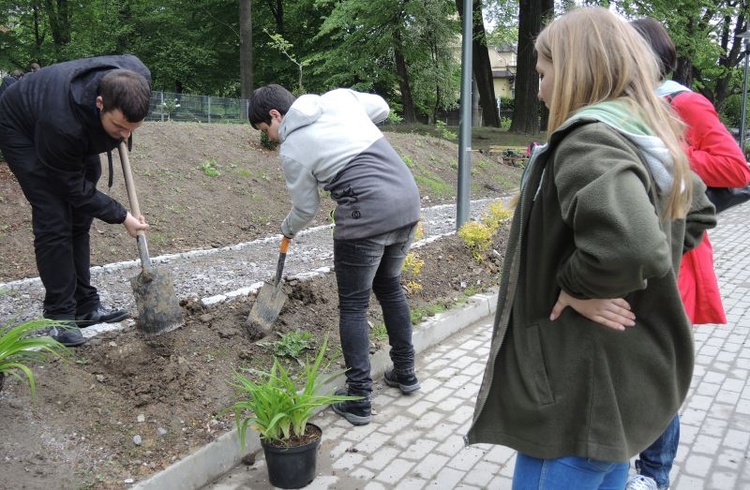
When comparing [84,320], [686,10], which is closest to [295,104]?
[84,320]

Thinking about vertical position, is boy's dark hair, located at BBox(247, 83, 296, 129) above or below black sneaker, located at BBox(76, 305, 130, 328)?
above

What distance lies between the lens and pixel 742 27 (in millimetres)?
27688

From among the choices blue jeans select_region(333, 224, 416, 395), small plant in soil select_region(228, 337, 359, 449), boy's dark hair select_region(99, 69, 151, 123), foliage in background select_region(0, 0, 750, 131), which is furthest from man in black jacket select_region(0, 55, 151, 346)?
foliage in background select_region(0, 0, 750, 131)

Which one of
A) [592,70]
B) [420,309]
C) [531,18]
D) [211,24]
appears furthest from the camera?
[211,24]

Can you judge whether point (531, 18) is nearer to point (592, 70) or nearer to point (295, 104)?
point (295, 104)

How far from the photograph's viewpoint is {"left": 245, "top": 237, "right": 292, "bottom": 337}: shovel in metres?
4.23

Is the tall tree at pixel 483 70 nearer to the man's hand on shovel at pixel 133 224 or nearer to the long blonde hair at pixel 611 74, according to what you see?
the man's hand on shovel at pixel 133 224

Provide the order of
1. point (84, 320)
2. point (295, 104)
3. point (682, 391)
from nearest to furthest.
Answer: point (682, 391), point (295, 104), point (84, 320)

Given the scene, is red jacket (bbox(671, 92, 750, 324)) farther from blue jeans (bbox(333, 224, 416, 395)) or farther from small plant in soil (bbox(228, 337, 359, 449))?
small plant in soil (bbox(228, 337, 359, 449))

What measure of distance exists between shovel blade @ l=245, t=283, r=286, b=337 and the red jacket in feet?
8.19

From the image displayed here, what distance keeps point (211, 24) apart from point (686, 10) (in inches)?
797

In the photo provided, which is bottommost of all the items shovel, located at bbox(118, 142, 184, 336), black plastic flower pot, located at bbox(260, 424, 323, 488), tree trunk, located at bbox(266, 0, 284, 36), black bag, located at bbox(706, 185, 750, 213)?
black plastic flower pot, located at bbox(260, 424, 323, 488)

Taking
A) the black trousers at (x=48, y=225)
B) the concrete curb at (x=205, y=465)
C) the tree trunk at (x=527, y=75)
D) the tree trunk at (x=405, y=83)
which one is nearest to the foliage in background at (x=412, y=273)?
the concrete curb at (x=205, y=465)

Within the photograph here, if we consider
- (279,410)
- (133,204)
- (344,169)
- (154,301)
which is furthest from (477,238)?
(279,410)
